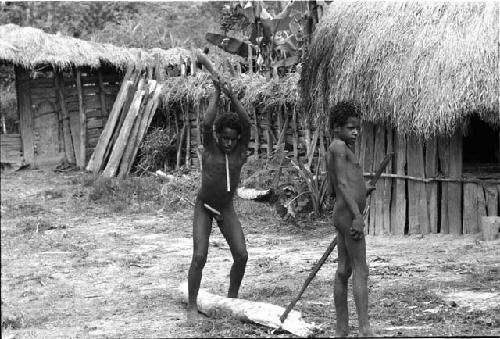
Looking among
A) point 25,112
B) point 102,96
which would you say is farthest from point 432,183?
point 25,112

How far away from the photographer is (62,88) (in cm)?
1636

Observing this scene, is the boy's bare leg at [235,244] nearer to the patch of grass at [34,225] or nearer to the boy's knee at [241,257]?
the boy's knee at [241,257]

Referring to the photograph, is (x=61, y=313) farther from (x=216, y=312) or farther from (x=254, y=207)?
(x=254, y=207)

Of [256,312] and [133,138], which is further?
[133,138]

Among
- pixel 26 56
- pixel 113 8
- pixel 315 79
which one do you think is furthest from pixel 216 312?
pixel 113 8

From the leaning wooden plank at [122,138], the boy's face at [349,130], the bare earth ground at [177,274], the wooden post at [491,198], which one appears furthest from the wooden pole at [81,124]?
the boy's face at [349,130]

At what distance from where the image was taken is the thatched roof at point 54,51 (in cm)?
1492

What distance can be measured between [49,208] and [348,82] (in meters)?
5.22

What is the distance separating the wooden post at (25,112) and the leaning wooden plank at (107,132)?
1.26 metres

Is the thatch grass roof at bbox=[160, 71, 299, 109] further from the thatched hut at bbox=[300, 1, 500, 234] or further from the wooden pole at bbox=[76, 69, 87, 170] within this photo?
the thatched hut at bbox=[300, 1, 500, 234]

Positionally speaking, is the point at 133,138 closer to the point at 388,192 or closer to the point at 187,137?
the point at 187,137

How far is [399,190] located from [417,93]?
1.43m

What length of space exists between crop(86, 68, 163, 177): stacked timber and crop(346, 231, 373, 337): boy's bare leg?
1051cm

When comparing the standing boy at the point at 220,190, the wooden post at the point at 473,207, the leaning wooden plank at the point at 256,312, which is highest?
the standing boy at the point at 220,190
